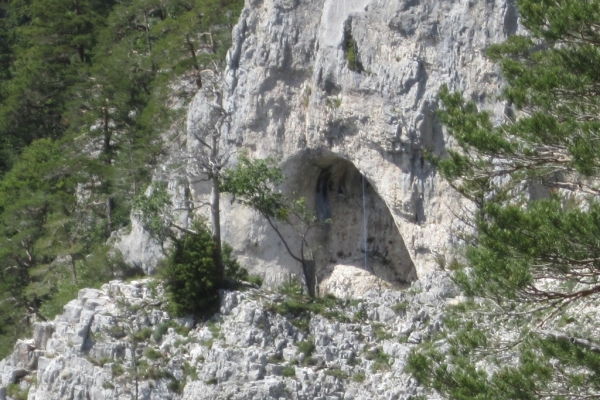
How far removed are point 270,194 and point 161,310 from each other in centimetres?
323

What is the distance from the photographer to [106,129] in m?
28.6

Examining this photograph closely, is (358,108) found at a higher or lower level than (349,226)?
higher

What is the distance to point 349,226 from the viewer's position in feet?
72.9


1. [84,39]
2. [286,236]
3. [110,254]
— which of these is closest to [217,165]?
[286,236]

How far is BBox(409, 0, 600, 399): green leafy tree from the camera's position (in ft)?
36.3

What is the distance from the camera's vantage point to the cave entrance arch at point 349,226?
2194cm

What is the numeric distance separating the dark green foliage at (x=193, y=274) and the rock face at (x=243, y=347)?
302 millimetres

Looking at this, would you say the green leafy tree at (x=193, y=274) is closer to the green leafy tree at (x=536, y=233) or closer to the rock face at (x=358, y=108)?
the rock face at (x=358, y=108)

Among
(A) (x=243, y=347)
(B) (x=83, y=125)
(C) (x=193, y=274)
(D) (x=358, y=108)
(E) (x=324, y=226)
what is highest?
(B) (x=83, y=125)

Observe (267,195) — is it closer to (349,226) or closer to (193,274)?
(193,274)

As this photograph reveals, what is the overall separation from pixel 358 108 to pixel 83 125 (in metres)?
12.4

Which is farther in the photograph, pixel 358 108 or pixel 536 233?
pixel 358 108

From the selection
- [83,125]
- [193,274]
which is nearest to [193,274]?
[193,274]

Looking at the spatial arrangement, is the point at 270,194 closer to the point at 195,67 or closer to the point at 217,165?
the point at 217,165
